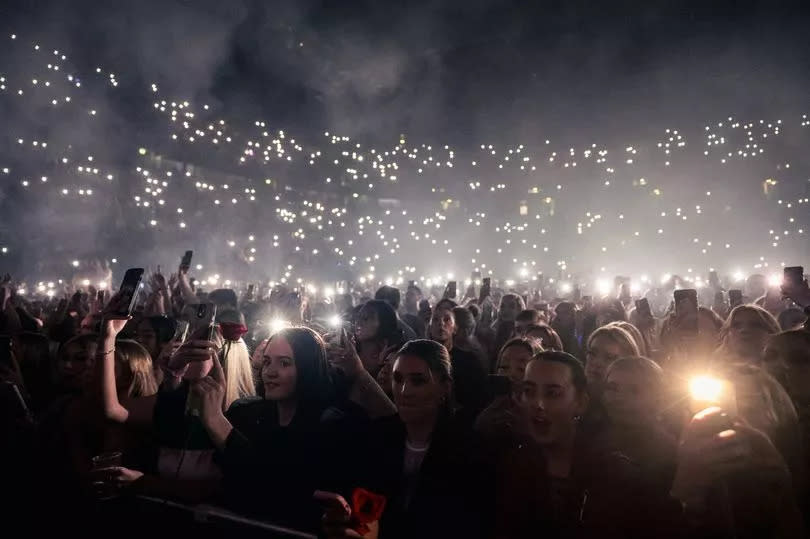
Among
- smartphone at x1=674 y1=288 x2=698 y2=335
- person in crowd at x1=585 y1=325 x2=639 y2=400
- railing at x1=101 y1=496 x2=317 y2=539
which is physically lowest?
railing at x1=101 y1=496 x2=317 y2=539

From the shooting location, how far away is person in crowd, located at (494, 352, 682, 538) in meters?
2.86

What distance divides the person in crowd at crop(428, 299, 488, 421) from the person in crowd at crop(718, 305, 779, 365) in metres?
2.88

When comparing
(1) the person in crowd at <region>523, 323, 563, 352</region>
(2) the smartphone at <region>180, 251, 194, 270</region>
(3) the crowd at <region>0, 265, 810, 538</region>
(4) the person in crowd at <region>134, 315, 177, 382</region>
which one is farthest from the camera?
(2) the smartphone at <region>180, 251, 194, 270</region>

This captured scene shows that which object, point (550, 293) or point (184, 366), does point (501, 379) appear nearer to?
point (184, 366)

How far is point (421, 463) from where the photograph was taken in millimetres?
3371

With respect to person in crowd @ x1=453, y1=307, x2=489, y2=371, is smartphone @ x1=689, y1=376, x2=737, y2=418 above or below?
below

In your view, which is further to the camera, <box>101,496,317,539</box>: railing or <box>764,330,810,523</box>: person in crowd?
<box>764,330,810,523</box>: person in crowd

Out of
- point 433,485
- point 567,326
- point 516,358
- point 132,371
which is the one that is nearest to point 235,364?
point 132,371

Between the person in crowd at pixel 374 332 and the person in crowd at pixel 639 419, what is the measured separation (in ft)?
9.33

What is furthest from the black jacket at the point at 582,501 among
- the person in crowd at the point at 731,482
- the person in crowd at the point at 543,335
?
the person in crowd at the point at 543,335

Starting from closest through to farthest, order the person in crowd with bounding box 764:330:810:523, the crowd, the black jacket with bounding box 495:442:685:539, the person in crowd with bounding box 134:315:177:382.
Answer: the crowd, the black jacket with bounding box 495:442:685:539, the person in crowd with bounding box 764:330:810:523, the person in crowd with bounding box 134:315:177:382

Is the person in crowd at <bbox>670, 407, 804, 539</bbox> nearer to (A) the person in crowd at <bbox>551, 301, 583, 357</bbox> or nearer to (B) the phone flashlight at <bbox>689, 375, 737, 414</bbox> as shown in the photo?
(B) the phone flashlight at <bbox>689, 375, 737, 414</bbox>

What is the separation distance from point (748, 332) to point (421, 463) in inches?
178

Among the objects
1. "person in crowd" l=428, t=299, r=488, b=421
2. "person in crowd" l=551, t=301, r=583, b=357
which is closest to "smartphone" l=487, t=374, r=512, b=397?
"person in crowd" l=428, t=299, r=488, b=421
